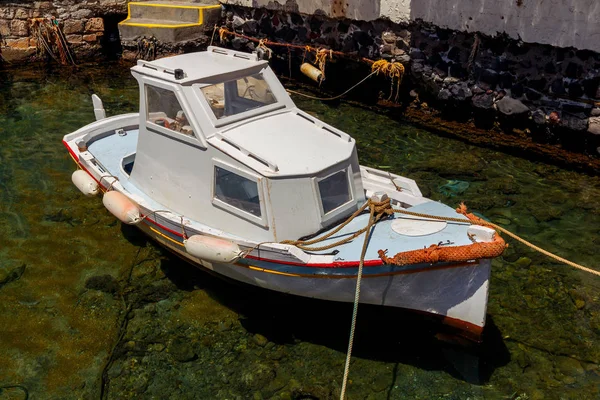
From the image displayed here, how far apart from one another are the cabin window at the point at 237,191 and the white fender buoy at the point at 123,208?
3.57 ft

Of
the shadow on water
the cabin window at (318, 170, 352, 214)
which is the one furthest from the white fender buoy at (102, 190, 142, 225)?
the cabin window at (318, 170, 352, 214)

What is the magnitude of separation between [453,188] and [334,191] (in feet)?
10.8

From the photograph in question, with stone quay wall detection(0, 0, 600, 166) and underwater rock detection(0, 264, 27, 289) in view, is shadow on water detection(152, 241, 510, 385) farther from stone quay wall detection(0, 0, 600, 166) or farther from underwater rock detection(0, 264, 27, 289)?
stone quay wall detection(0, 0, 600, 166)

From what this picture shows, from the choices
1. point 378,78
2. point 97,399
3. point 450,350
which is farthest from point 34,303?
point 378,78

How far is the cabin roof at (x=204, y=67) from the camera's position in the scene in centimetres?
662

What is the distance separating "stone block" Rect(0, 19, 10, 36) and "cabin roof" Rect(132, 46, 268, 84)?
8.57m

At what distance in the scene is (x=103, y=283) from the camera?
22.6 ft

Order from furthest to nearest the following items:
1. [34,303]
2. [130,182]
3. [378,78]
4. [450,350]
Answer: [378,78] → [130,182] → [34,303] → [450,350]

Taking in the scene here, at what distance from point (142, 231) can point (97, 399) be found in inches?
102

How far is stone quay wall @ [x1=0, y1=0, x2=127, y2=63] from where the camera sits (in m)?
13.6

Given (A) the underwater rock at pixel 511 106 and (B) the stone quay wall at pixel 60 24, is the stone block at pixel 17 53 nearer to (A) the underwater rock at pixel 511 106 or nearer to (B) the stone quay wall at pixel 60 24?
(B) the stone quay wall at pixel 60 24

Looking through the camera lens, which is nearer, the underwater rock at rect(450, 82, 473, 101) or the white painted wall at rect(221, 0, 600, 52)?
→ the white painted wall at rect(221, 0, 600, 52)

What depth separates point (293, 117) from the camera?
693 cm

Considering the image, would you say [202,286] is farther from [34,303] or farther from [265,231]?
[34,303]
